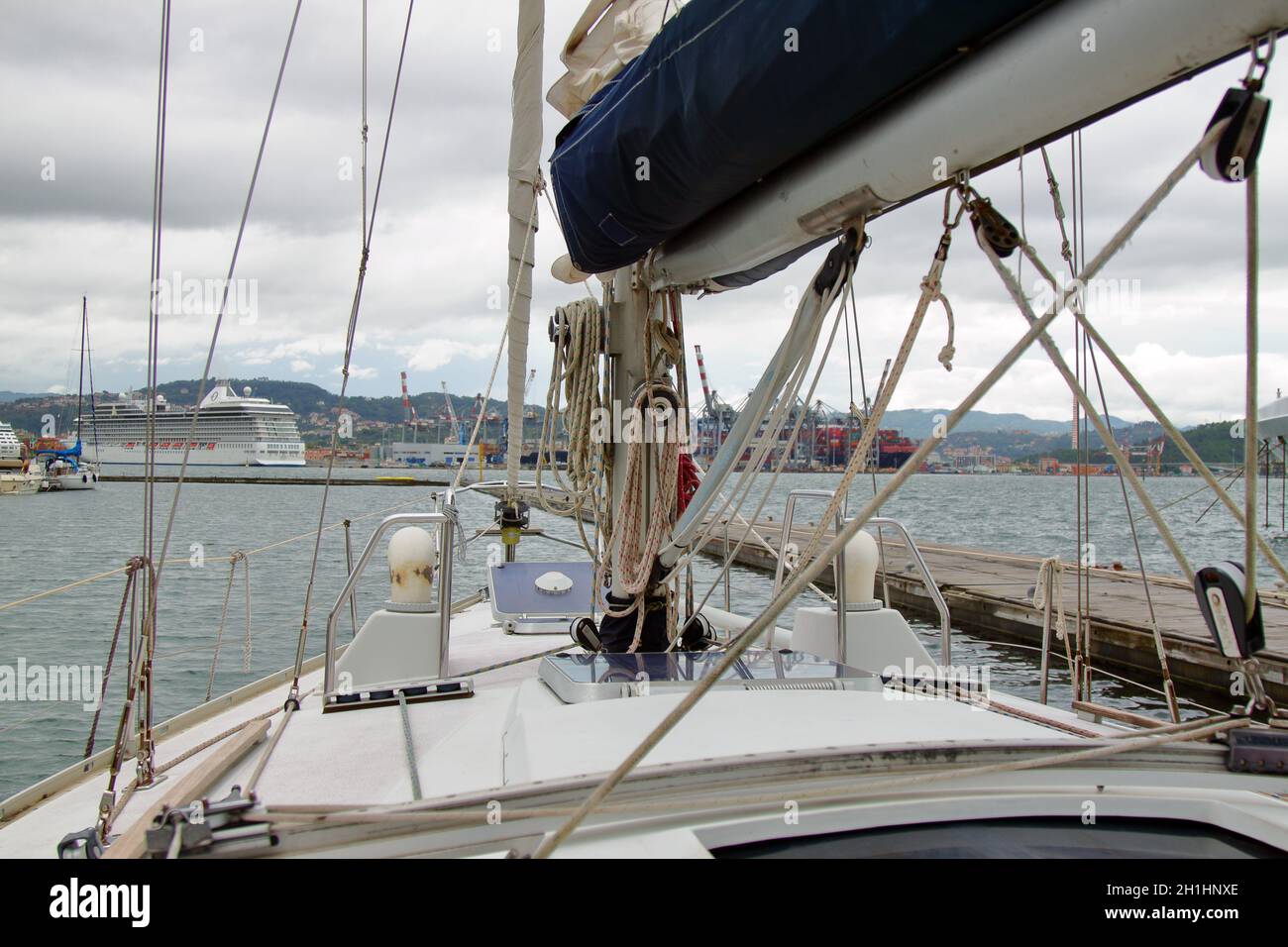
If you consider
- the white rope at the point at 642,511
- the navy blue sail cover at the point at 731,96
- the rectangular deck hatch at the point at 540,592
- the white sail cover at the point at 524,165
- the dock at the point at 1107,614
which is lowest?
the dock at the point at 1107,614

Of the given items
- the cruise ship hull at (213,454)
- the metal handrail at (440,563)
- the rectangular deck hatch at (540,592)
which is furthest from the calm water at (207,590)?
the cruise ship hull at (213,454)

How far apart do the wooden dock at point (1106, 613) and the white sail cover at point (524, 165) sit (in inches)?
A: 220

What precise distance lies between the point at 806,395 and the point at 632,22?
2519 mm

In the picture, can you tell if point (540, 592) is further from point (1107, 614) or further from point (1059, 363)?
point (1107, 614)

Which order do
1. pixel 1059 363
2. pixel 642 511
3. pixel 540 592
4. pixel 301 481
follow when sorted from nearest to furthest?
pixel 1059 363 → pixel 642 511 → pixel 540 592 → pixel 301 481

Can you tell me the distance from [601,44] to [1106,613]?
11.5m

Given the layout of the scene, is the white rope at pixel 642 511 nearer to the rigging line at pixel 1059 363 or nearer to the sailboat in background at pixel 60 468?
the rigging line at pixel 1059 363

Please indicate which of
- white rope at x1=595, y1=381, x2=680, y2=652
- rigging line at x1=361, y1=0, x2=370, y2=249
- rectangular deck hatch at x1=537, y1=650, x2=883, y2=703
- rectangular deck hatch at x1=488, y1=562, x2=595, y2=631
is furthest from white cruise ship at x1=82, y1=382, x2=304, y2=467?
rectangular deck hatch at x1=537, y1=650, x2=883, y2=703

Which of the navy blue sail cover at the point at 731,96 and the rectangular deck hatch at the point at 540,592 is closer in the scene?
the navy blue sail cover at the point at 731,96

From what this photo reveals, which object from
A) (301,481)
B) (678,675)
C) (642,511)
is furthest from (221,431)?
(678,675)

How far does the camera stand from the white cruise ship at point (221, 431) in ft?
313

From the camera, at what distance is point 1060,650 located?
12.5 m

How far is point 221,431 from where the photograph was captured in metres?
97.9
